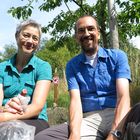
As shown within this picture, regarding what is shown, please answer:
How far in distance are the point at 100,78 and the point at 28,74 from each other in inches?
30.1

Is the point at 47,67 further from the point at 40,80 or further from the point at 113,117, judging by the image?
the point at 113,117

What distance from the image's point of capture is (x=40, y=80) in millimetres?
4148

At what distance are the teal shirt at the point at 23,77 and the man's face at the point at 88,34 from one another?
50cm

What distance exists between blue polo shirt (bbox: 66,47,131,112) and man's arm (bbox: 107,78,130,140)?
69mm

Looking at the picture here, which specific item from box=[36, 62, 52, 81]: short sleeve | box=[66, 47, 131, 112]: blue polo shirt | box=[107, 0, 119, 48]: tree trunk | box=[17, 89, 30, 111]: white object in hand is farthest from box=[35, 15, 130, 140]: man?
box=[107, 0, 119, 48]: tree trunk

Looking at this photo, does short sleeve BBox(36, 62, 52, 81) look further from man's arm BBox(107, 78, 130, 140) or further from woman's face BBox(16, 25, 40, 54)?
man's arm BBox(107, 78, 130, 140)

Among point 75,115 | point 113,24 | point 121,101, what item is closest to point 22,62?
point 75,115

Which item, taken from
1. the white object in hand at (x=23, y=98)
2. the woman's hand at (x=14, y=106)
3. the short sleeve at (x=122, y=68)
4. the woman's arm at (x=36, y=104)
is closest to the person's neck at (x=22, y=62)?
the woman's arm at (x=36, y=104)

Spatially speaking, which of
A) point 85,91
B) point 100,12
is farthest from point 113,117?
point 100,12

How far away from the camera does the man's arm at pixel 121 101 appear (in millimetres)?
3539

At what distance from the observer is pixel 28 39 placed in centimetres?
421

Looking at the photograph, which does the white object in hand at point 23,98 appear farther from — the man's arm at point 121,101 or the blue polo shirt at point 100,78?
the man's arm at point 121,101

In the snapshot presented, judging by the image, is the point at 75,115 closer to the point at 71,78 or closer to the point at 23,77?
the point at 71,78

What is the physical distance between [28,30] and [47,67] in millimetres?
405
